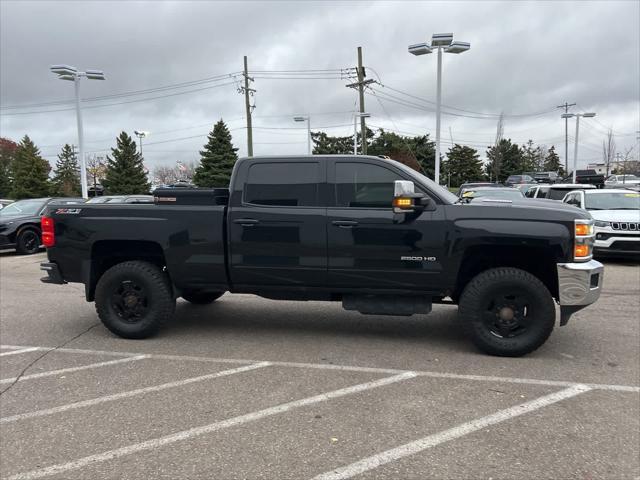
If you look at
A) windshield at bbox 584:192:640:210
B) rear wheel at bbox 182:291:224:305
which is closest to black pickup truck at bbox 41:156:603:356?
rear wheel at bbox 182:291:224:305

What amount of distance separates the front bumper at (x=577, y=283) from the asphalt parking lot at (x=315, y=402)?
0.61m

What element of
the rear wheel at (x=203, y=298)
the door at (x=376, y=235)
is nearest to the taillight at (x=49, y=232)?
the rear wheel at (x=203, y=298)

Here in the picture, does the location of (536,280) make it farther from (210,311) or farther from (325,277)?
(210,311)

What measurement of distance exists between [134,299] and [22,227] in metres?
10.4

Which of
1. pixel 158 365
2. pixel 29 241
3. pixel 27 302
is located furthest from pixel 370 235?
pixel 29 241

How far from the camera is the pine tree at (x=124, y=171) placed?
50.4 metres

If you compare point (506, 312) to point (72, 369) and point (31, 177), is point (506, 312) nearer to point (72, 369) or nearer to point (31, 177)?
point (72, 369)

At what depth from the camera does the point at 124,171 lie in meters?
50.8

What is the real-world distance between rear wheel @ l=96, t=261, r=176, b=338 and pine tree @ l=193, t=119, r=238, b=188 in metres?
45.2

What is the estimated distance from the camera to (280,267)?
5203 mm

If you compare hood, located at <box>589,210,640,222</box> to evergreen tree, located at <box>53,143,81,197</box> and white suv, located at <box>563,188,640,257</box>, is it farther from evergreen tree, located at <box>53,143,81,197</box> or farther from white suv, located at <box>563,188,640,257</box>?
evergreen tree, located at <box>53,143,81,197</box>

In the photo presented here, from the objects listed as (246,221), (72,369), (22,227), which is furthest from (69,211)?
(22,227)

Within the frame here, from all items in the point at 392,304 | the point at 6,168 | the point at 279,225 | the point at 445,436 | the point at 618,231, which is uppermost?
the point at 6,168

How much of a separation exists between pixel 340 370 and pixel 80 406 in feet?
7.11
